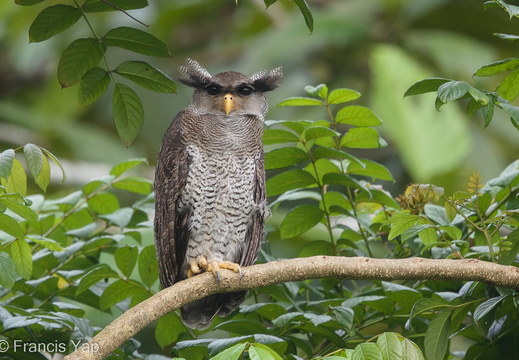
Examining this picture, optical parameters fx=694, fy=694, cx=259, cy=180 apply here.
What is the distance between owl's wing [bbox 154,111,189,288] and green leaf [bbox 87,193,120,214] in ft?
0.71

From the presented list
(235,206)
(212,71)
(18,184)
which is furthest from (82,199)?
(212,71)

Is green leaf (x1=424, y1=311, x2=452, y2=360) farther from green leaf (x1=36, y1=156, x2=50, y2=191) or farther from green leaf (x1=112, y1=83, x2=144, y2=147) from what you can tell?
green leaf (x1=36, y1=156, x2=50, y2=191)

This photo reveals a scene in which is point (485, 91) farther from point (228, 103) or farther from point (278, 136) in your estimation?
point (228, 103)

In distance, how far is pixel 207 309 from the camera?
3213 millimetres

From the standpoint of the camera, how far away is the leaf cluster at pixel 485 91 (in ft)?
6.56

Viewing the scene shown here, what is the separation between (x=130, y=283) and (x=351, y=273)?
911mm

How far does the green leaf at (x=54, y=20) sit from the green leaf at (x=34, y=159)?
0.35 m

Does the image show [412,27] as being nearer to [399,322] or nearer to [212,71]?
[212,71]

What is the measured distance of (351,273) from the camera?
2254 millimetres

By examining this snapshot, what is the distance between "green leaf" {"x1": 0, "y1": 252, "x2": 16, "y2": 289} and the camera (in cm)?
216

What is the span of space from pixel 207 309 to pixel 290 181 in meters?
0.77

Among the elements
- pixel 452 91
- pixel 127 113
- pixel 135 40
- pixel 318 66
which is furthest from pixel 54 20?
pixel 318 66

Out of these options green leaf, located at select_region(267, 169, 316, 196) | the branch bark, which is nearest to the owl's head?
green leaf, located at select_region(267, 169, 316, 196)

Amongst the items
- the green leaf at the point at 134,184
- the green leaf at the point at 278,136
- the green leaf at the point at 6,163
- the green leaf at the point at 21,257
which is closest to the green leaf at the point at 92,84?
the green leaf at the point at 6,163
